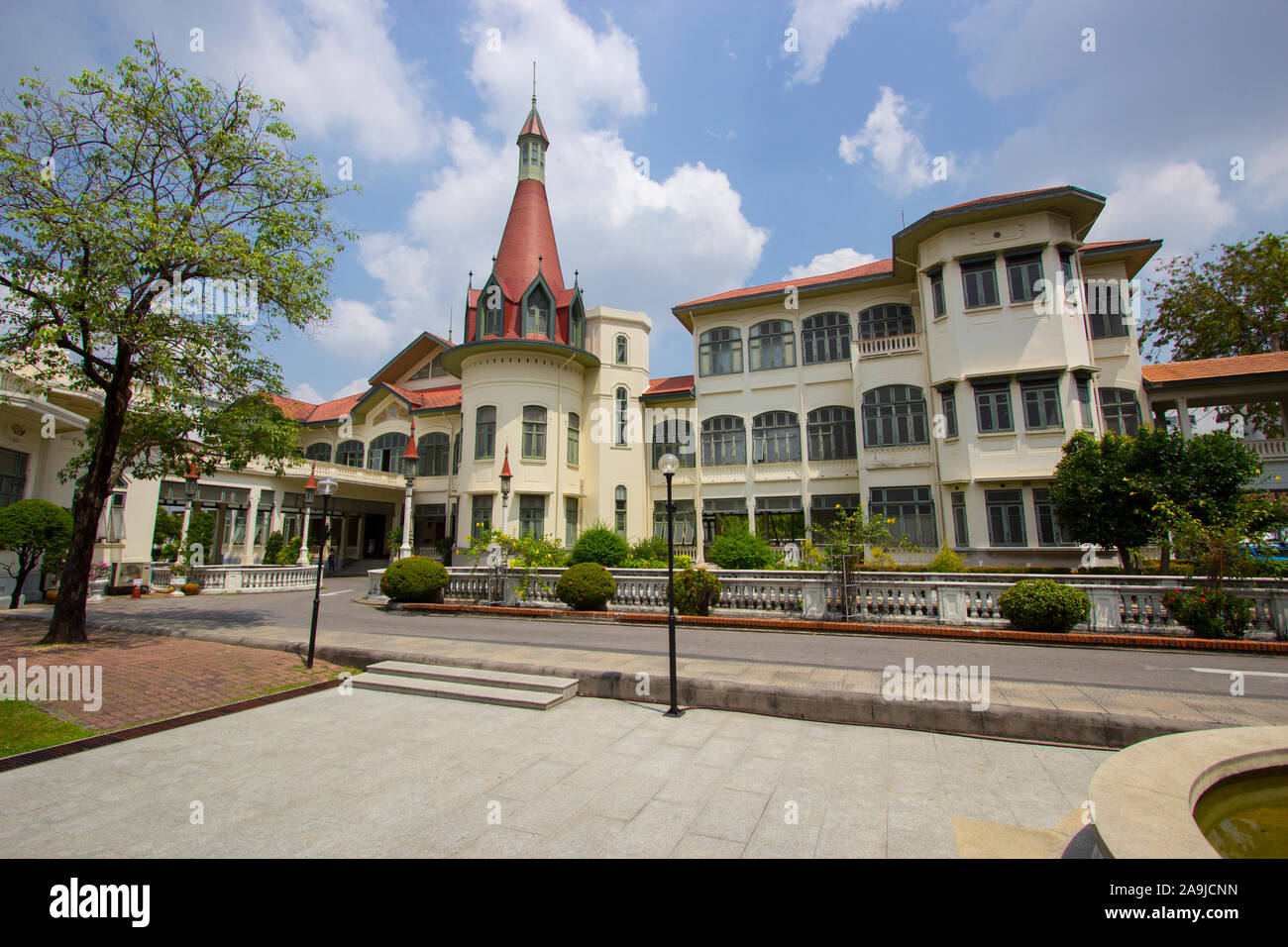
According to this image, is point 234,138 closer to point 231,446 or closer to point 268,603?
point 231,446

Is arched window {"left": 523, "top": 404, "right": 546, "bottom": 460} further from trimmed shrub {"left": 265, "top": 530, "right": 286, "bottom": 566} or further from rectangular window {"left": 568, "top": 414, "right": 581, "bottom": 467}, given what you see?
trimmed shrub {"left": 265, "top": 530, "right": 286, "bottom": 566}

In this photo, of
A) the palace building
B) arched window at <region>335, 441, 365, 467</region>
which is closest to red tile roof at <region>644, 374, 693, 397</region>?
the palace building

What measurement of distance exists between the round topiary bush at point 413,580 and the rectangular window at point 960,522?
1758 centimetres

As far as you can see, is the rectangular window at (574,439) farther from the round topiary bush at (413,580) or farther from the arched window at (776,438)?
the round topiary bush at (413,580)

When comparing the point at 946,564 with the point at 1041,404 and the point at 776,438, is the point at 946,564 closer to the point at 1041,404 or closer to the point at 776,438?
the point at 1041,404

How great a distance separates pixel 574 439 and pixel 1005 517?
18095mm

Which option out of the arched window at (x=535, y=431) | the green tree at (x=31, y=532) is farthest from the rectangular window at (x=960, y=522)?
the green tree at (x=31, y=532)

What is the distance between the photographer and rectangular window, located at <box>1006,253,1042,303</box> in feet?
65.9

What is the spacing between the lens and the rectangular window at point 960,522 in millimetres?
20328

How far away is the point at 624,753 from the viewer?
5.68 m

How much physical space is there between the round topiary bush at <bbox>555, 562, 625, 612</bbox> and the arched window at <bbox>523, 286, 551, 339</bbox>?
599 inches

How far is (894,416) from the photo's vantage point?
22953 millimetres

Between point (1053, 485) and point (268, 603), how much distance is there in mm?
24239

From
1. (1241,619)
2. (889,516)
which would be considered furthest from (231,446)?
(889,516)
